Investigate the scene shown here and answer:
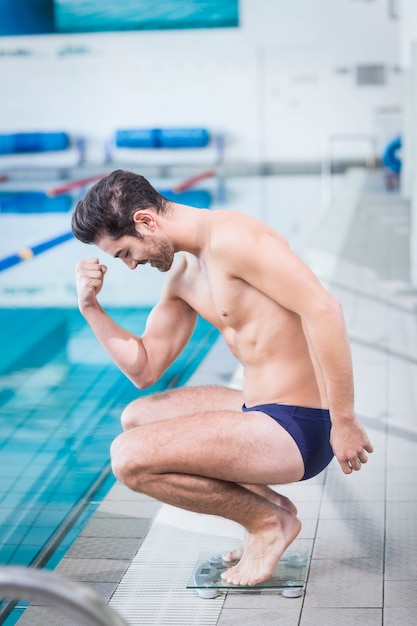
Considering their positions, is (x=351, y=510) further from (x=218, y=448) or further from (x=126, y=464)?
(x=126, y=464)

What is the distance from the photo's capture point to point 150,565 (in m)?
2.71

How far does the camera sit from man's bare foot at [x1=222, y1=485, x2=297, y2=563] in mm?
2502

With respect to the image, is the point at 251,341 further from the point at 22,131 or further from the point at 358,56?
the point at 22,131

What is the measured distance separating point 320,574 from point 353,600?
0.19 m

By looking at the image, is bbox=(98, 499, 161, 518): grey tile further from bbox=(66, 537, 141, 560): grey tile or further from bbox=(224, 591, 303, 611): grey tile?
bbox=(224, 591, 303, 611): grey tile

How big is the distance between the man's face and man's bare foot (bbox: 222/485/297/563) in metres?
0.66

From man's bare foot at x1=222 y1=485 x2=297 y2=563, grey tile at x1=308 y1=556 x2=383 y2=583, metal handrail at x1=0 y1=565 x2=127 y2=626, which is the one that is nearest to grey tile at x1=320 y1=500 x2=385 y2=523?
grey tile at x1=308 y1=556 x2=383 y2=583

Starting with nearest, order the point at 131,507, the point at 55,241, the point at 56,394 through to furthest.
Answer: the point at 131,507
the point at 56,394
the point at 55,241

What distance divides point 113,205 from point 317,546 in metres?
1.24

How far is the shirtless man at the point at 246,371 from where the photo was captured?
2225 mm

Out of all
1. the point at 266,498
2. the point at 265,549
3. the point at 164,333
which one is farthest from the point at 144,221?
the point at 265,549

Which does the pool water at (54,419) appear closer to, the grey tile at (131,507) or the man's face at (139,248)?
the grey tile at (131,507)

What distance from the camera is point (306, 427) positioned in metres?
2.37

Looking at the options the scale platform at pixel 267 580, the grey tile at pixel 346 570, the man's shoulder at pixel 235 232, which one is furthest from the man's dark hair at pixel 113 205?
the grey tile at pixel 346 570
